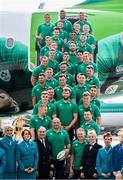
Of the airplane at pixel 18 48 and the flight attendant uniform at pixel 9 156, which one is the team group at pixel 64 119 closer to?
the flight attendant uniform at pixel 9 156

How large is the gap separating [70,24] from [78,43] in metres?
0.49

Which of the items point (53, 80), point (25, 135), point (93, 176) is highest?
point (53, 80)

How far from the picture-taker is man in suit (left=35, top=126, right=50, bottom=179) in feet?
31.5

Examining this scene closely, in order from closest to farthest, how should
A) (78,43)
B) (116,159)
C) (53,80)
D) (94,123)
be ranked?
(116,159) < (94,123) < (53,80) < (78,43)

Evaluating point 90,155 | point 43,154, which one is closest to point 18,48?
point 43,154

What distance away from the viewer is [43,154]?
31.5 feet

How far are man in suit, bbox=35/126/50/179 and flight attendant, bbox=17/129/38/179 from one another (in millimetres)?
257

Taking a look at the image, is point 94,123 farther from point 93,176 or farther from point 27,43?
point 27,43

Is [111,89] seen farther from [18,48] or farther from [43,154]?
[43,154]

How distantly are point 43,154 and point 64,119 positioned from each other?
1.06 meters

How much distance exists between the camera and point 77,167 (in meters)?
9.63

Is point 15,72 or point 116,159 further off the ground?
point 15,72

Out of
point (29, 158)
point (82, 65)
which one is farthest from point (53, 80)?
point (29, 158)

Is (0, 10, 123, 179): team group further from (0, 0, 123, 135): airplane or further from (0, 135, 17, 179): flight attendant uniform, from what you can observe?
(0, 0, 123, 135): airplane
